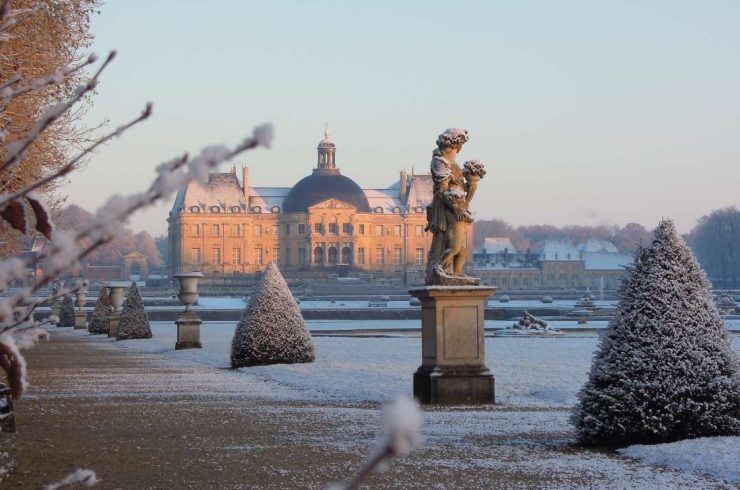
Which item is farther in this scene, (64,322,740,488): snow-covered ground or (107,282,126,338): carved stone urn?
(107,282,126,338): carved stone urn

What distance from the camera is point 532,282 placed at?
283 ft

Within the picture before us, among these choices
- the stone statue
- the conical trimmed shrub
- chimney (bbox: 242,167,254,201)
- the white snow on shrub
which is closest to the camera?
the white snow on shrub

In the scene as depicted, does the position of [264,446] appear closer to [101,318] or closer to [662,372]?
[662,372]

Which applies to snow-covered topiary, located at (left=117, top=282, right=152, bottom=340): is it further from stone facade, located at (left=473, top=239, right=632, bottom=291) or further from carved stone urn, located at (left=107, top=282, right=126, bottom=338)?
stone facade, located at (left=473, top=239, right=632, bottom=291)

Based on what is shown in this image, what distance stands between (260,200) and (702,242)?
35670 mm

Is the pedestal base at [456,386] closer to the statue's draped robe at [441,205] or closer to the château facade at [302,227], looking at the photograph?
the statue's draped robe at [441,205]

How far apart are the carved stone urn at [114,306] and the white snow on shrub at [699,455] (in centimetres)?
1905

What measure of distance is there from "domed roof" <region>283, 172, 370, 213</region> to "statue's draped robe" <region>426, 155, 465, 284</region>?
73430mm

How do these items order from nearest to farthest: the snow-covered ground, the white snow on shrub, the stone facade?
1. the white snow on shrub
2. the snow-covered ground
3. the stone facade

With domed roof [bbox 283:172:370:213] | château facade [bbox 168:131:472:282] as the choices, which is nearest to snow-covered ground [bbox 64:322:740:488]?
château facade [bbox 168:131:472:282]

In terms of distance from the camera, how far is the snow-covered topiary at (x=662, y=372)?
6.57m

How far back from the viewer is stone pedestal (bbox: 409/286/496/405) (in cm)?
929

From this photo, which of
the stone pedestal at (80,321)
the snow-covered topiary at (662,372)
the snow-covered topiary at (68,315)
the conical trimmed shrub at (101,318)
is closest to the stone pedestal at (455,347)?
the snow-covered topiary at (662,372)

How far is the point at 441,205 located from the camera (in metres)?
9.64
